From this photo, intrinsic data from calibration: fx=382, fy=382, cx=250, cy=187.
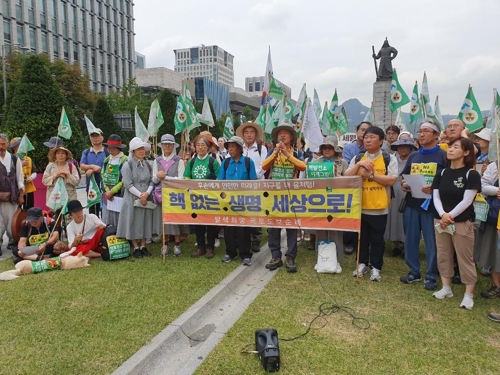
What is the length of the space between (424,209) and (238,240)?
274 centimetres

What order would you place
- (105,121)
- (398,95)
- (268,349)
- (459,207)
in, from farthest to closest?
(105,121) → (398,95) → (459,207) → (268,349)

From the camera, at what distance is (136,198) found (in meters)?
6.35

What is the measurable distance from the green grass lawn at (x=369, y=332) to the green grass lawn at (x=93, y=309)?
83 cm

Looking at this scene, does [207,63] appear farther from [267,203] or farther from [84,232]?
[267,203]

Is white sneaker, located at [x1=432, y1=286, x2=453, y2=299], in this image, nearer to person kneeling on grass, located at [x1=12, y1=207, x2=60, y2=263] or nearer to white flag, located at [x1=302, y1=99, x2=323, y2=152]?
white flag, located at [x1=302, y1=99, x2=323, y2=152]

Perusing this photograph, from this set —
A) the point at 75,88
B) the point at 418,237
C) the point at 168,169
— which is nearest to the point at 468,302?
the point at 418,237

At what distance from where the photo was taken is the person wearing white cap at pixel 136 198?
6273mm

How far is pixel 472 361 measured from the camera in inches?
129

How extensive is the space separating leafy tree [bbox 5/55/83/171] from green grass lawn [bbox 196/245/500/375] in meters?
9.89

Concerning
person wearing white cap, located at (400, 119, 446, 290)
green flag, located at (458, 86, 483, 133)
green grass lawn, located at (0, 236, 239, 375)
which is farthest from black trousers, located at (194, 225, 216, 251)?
green flag, located at (458, 86, 483, 133)

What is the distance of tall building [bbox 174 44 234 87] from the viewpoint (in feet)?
427

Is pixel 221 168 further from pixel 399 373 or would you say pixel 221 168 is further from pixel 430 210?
pixel 399 373

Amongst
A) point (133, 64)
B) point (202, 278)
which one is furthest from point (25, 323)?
point (133, 64)

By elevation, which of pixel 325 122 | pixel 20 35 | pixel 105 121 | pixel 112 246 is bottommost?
pixel 112 246
